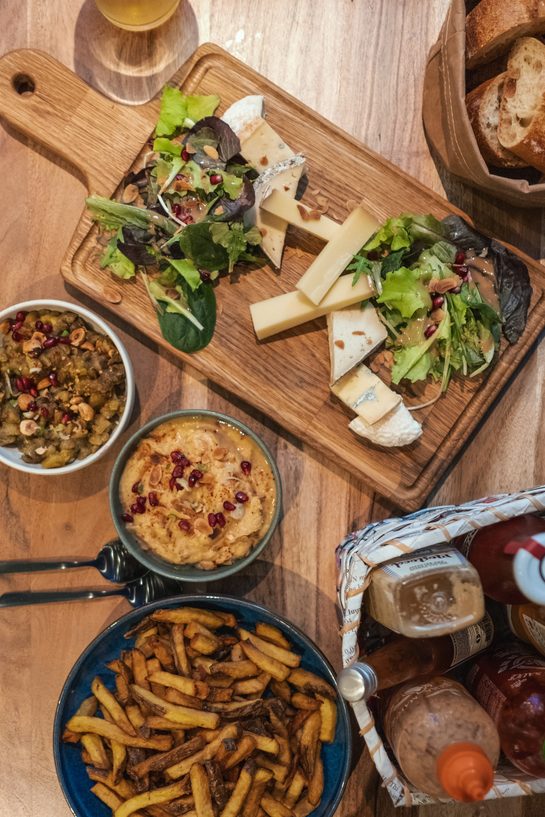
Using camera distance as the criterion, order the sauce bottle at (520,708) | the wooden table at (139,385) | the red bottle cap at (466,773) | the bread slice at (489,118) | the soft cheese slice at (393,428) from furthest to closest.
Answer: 1. the wooden table at (139,385)
2. the soft cheese slice at (393,428)
3. the bread slice at (489,118)
4. the sauce bottle at (520,708)
5. the red bottle cap at (466,773)

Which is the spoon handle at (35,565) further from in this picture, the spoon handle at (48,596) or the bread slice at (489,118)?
the bread slice at (489,118)

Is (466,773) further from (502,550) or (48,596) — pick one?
(48,596)

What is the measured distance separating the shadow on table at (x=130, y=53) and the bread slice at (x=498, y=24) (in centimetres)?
92

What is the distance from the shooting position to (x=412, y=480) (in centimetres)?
236

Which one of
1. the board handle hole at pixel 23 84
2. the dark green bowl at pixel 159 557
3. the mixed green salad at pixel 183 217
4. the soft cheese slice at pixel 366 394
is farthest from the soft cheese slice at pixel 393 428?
the board handle hole at pixel 23 84

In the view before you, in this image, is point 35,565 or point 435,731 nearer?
point 435,731

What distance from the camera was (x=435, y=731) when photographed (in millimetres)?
1666

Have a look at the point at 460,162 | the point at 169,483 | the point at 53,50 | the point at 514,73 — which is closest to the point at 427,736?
the point at 169,483

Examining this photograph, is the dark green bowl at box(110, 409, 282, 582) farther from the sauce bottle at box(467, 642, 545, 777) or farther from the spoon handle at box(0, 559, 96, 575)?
the sauce bottle at box(467, 642, 545, 777)

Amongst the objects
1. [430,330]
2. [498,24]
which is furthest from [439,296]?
[498,24]

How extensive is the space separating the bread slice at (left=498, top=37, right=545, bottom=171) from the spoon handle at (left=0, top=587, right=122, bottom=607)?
72.8 inches

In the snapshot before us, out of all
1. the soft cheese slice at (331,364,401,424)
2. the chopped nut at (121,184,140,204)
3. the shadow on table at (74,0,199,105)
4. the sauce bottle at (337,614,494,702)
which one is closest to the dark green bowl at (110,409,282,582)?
the soft cheese slice at (331,364,401,424)

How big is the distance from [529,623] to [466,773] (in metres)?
0.58

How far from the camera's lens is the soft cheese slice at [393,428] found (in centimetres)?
224
